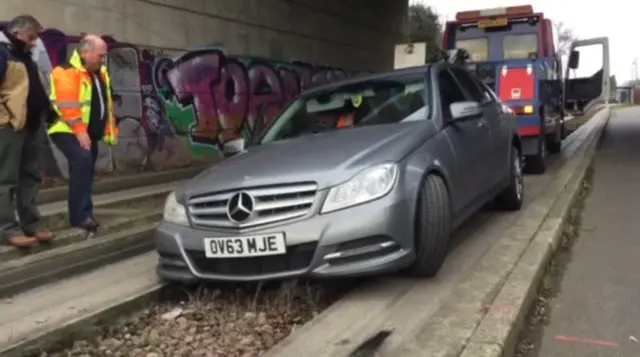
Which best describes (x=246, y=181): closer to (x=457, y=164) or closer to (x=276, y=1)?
(x=457, y=164)

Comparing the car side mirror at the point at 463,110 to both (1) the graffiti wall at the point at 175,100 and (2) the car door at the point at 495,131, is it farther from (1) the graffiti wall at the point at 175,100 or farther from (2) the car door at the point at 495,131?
(1) the graffiti wall at the point at 175,100

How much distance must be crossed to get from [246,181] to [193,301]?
2.91 ft

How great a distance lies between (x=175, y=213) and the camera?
4.55 meters

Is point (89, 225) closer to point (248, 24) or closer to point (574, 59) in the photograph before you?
point (248, 24)

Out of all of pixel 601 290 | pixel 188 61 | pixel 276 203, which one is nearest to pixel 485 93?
pixel 601 290

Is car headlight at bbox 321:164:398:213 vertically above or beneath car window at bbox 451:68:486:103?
beneath

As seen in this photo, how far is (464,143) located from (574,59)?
10.2 meters

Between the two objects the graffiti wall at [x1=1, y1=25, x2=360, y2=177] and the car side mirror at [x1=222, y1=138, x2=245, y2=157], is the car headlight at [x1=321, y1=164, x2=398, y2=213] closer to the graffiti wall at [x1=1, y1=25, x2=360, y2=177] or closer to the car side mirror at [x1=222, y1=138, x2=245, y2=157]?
the car side mirror at [x1=222, y1=138, x2=245, y2=157]

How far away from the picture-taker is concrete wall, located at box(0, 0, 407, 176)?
9211 mm

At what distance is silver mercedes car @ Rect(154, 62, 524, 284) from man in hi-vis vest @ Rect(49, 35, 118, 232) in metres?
1.48

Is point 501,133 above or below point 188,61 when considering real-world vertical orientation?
below

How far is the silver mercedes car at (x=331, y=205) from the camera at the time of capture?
13.4ft

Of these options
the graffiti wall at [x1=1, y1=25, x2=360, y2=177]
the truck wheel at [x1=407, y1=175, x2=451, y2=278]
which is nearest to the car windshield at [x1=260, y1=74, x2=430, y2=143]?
the truck wheel at [x1=407, y1=175, x2=451, y2=278]

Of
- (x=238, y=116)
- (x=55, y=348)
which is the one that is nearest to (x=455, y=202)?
(x=55, y=348)
